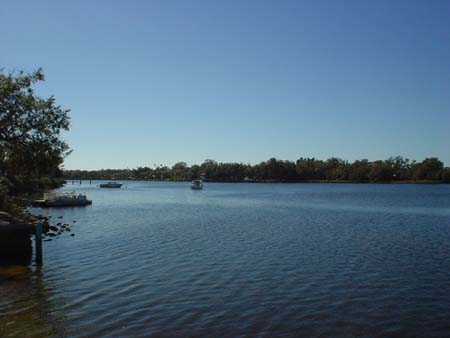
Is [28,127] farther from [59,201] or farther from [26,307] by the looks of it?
[59,201]

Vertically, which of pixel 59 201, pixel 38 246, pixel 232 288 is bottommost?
pixel 232 288

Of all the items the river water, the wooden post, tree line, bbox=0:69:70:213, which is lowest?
the river water

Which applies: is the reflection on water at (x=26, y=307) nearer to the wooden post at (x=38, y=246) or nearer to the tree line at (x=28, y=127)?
the wooden post at (x=38, y=246)

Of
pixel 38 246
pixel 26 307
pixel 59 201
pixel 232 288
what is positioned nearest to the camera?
pixel 26 307

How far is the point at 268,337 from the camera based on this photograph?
11.5m

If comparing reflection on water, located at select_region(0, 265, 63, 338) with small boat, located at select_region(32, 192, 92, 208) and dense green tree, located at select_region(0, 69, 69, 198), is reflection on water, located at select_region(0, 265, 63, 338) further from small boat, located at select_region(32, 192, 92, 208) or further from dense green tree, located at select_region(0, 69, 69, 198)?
small boat, located at select_region(32, 192, 92, 208)

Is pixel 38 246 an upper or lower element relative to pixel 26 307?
upper

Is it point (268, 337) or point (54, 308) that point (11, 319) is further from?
point (268, 337)

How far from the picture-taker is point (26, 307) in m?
14.0

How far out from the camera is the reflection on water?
1180cm

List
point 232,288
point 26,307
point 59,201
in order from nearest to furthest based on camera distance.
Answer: point 26,307 < point 232,288 < point 59,201

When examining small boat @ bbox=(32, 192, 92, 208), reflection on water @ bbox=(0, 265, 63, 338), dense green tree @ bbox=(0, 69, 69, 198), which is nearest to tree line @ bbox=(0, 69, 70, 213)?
dense green tree @ bbox=(0, 69, 69, 198)

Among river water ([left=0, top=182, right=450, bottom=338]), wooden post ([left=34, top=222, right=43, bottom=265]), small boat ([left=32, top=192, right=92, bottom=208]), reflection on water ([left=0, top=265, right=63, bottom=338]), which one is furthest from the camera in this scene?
small boat ([left=32, top=192, right=92, bottom=208])

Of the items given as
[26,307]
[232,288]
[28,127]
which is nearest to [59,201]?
[28,127]
